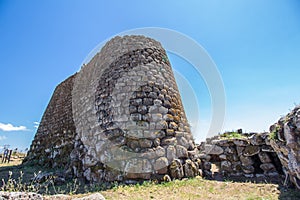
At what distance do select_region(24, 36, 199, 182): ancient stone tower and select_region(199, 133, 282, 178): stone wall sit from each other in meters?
0.79

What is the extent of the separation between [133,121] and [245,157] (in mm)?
3331

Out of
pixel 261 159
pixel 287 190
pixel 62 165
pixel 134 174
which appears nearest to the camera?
pixel 287 190

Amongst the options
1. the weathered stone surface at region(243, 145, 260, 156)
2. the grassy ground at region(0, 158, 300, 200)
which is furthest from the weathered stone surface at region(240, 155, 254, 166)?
the grassy ground at region(0, 158, 300, 200)

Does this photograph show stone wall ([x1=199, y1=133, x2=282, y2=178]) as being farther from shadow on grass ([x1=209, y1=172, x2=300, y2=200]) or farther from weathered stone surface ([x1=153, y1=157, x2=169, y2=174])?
weathered stone surface ([x1=153, y1=157, x2=169, y2=174])

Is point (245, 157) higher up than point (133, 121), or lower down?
lower down

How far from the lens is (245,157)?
5.51 meters

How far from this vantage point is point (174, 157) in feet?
16.2

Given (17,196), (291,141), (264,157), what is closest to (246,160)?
(264,157)

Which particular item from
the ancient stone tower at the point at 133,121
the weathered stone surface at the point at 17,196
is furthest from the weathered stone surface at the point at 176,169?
the weathered stone surface at the point at 17,196

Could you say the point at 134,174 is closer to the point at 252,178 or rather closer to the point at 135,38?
the point at 252,178

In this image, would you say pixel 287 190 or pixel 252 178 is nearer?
pixel 287 190

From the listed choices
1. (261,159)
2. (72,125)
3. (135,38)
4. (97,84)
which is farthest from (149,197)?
(72,125)

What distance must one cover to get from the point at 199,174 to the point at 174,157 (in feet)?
2.95

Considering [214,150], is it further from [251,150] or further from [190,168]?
[190,168]
